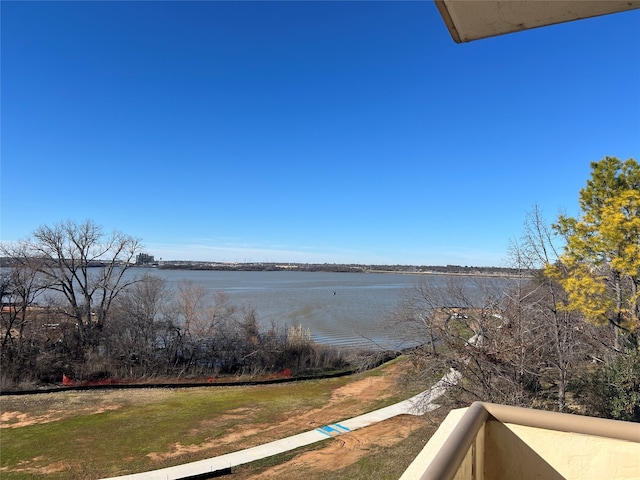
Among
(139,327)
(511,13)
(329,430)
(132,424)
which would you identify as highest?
(511,13)

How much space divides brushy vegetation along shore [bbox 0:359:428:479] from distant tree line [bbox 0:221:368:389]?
4.50 metres

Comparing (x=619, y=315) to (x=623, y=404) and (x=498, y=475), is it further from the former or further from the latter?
(x=498, y=475)

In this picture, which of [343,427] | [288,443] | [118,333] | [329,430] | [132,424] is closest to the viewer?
[288,443]

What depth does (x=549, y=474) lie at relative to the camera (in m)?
2.29

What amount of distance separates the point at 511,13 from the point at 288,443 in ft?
57.7

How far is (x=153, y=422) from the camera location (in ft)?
65.6


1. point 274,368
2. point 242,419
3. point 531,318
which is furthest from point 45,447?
point 531,318

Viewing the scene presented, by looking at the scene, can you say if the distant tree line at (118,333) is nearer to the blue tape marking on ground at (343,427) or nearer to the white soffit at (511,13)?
the blue tape marking on ground at (343,427)

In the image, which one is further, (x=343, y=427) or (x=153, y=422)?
(x=153, y=422)

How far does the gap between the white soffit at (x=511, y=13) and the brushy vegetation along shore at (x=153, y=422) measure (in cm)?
1718

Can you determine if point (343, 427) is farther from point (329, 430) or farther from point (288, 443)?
point (288, 443)

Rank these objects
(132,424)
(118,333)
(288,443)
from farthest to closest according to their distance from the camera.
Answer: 1. (118,333)
2. (132,424)
3. (288,443)

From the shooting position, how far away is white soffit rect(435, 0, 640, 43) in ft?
4.97

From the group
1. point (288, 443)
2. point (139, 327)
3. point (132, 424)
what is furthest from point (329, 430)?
point (139, 327)
